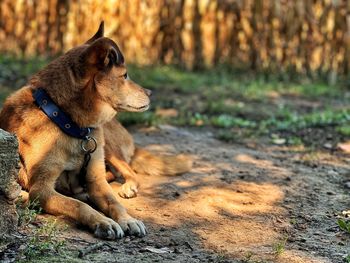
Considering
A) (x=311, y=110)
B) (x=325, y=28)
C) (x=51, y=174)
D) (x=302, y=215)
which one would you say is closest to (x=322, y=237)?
(x=302, y=215)

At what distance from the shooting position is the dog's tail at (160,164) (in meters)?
5.89

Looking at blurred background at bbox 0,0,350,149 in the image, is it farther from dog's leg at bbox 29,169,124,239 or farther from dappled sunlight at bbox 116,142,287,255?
dog's leg at bbox 29,169,124,239

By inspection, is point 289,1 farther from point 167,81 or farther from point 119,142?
point 119,142

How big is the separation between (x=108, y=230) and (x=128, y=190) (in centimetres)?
98

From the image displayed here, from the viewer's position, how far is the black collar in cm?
477

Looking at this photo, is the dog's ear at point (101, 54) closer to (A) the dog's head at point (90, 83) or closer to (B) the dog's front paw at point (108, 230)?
(A) the dog's head at point (90, 83)

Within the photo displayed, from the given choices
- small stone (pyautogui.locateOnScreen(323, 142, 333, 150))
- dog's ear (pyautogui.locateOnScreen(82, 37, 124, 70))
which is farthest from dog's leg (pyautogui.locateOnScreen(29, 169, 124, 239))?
small stone (pyautogui.locateOnScreen(323, 142, 333, 150))

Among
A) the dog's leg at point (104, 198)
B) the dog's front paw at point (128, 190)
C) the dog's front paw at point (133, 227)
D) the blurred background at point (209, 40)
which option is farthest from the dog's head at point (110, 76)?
the blurred background at point (209, 40)

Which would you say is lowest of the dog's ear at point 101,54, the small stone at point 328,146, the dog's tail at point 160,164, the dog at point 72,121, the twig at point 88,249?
the small stone at point 328,146

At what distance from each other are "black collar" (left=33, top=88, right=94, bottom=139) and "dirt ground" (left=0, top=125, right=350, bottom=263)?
718mm

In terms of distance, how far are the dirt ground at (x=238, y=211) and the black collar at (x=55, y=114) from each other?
0.72m

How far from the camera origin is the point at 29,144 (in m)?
4.79

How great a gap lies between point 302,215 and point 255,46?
20.6ft

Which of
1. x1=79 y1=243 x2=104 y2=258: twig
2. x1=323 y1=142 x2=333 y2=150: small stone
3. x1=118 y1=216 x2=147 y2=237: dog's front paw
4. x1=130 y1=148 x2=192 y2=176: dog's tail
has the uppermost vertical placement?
x1=79 y1=243 x2=104 y2=258: twig
